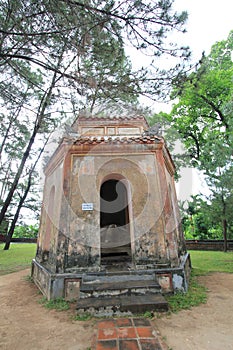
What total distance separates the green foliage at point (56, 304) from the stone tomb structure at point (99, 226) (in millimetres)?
125

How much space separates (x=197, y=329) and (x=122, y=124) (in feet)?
24.7

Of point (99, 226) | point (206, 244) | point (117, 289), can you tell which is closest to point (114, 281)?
point (117, 289)

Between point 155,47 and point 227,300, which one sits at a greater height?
point 155,47

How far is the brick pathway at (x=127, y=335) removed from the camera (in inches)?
107

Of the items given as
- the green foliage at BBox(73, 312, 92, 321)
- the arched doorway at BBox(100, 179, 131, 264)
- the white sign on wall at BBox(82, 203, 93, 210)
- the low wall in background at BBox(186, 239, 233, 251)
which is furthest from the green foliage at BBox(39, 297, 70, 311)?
the low wall in background at BBox(186, 239, 233, 251)

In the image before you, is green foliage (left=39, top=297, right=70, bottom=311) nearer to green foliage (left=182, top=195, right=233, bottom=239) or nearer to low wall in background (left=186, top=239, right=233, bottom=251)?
green foliage (left=182, top=195, right=233, bottom=239)

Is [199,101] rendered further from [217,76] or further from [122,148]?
[122,148]

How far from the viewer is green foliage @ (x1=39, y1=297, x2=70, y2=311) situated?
4.18 metres

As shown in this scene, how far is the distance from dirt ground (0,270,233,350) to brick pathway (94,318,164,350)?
153mm

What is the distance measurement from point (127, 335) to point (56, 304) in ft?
6.72

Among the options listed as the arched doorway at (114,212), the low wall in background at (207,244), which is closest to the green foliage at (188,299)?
the arched doorway at (114,212)

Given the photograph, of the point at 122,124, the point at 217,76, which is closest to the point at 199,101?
Answer: the point at 217,76

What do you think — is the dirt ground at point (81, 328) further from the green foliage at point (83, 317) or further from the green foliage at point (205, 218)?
the green foliage at point (205, 218)

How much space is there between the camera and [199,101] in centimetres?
1658
